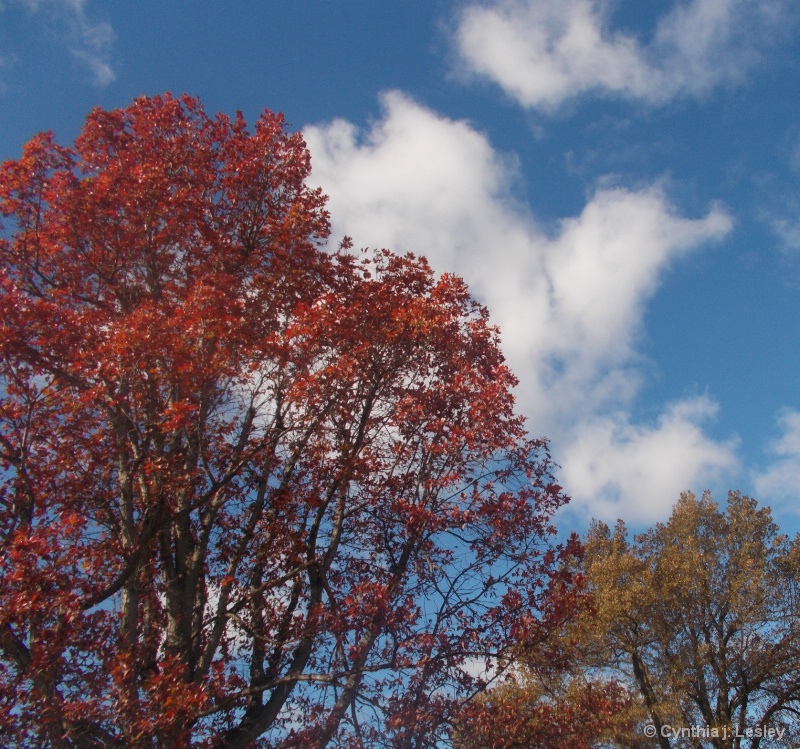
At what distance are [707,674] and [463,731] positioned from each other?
48.0ft

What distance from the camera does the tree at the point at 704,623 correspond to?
17828 millimetres

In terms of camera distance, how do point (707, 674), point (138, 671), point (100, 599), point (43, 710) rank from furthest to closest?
point (707, 674) < point (138, 671) < point (100, 599) < point (43, 710)

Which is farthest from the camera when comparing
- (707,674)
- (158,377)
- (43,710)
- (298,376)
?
(707,674)

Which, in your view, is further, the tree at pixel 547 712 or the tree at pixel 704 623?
the tree at pixel 704 623

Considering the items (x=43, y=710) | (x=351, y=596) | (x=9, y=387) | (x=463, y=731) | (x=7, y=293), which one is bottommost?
(x=463, y=731)

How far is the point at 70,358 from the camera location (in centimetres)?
765

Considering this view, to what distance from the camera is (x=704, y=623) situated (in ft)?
63.0

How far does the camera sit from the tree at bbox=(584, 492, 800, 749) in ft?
58.5

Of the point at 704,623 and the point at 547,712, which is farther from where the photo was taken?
the point at 704,623

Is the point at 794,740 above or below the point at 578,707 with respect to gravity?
below

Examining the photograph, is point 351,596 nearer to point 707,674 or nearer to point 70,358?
point 70,358

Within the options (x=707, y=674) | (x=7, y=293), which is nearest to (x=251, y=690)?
(x=7, y=293)

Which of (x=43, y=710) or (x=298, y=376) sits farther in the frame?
(x=298, y=376)

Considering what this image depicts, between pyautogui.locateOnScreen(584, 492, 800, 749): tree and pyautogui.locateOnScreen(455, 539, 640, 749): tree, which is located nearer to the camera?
pyautogui.locateOnScreen(455, 539, 640, 749): tree
